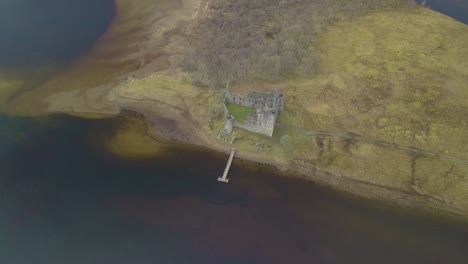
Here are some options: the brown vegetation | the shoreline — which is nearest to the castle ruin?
the shoreline

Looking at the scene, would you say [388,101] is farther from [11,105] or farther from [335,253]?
[11,105]

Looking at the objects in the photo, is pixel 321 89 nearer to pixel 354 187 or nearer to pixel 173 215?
pixel 354 187

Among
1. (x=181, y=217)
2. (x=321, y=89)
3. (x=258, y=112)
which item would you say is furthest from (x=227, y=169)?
(x=321, y=89)

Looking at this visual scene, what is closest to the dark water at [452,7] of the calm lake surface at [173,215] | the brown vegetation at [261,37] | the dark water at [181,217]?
the brown vegetation at [261,37]

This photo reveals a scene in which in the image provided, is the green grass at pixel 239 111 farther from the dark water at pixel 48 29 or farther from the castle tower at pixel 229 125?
the dark water at pixel 48 29

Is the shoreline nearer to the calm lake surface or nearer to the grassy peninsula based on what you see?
the grassy peninsula

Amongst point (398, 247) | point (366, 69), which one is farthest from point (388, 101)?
point (398, 247)
